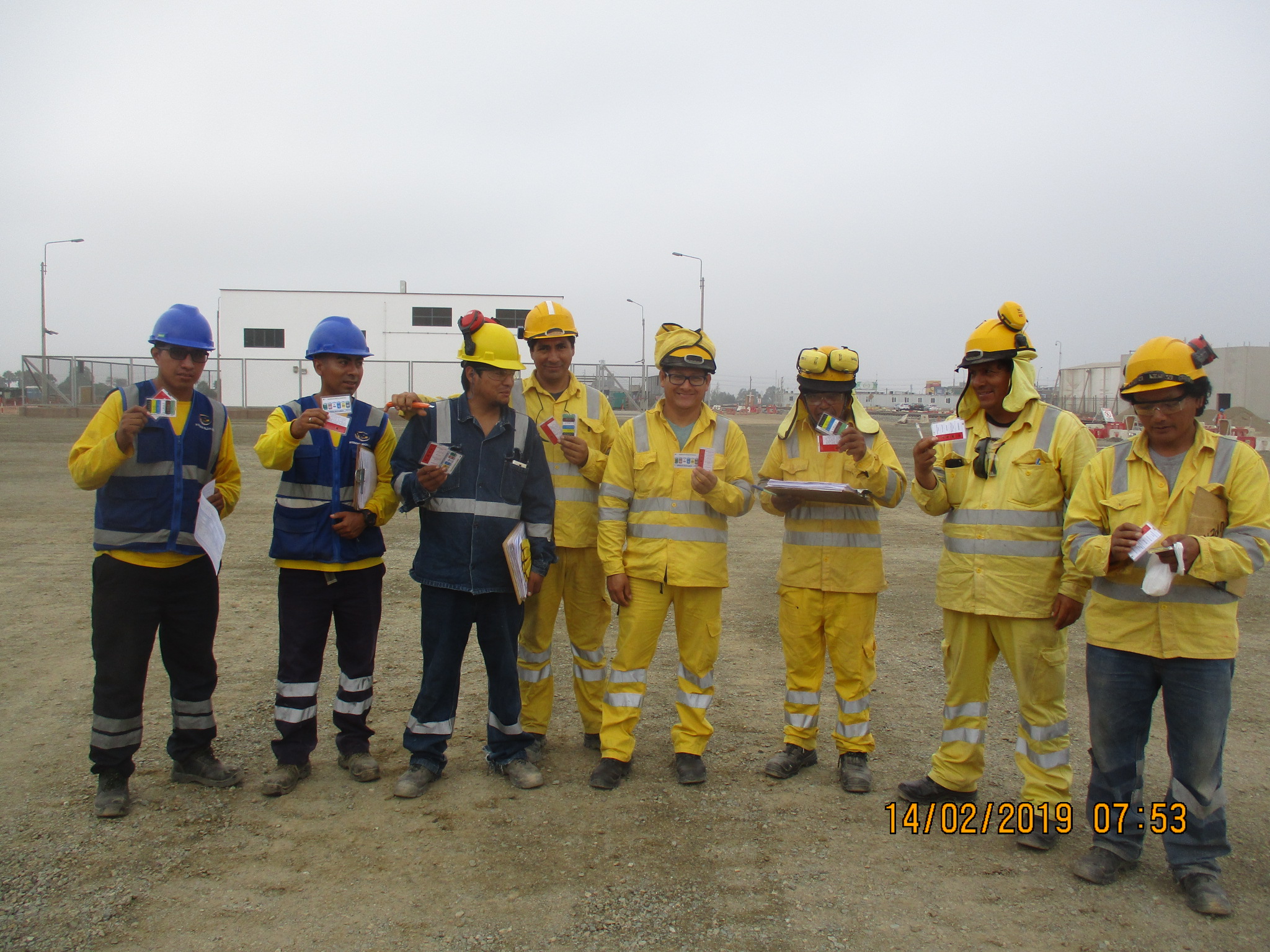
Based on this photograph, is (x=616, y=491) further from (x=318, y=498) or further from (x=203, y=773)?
(x=203, y=773)

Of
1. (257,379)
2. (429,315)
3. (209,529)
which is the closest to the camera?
(209,529)

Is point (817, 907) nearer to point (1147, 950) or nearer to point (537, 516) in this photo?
point (1147, 950)

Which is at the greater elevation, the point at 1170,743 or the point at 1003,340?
the point at 1003,340

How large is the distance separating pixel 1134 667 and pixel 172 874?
3962 mm

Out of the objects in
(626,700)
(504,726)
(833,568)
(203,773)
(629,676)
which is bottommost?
(203,773)

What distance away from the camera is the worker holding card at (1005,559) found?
3846mm

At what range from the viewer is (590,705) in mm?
4891

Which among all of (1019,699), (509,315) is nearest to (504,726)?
(1019,699)

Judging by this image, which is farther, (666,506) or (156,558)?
(666,506)

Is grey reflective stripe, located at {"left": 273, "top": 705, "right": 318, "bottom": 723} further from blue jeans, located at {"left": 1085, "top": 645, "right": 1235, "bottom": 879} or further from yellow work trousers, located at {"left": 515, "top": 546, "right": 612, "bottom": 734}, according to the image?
blue jeans, located at {"left": 1085, "top": 645, "right": 1235, "bottom": 879}

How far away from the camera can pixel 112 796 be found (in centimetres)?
390

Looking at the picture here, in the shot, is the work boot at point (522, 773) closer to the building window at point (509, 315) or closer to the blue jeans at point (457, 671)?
the blue jeans at point (457, 671)

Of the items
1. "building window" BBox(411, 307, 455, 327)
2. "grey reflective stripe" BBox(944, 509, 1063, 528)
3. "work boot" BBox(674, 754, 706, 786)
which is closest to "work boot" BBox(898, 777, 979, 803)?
"work boot" BBox(674, 754, 706, 786)
